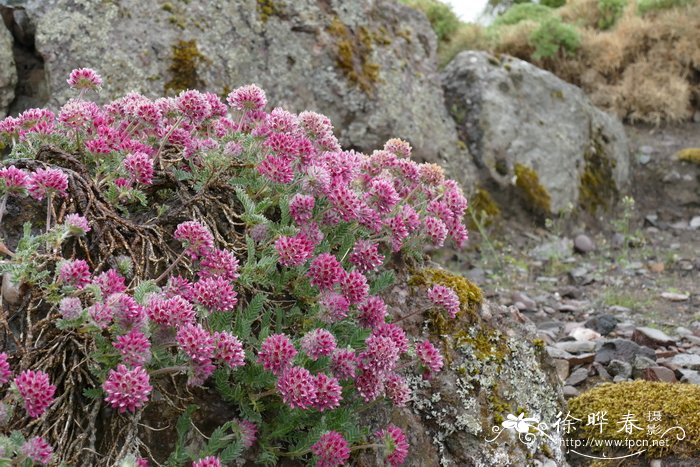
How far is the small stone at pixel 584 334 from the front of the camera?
561 centimetres

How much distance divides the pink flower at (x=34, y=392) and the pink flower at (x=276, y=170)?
1208mm

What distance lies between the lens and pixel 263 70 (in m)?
7.34

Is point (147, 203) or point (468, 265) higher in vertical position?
point (147, 203)

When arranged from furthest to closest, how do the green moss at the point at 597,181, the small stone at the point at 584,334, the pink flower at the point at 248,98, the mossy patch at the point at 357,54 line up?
the green moss at the point at 597,181
the mossy patch at the point at 357,54
the small stone at the point at 584,334
the pink flower at the point at 248,98

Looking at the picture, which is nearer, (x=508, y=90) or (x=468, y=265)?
(x=468, y=265)

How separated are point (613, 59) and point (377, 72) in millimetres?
6317

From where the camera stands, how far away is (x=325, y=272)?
2688 millimetres

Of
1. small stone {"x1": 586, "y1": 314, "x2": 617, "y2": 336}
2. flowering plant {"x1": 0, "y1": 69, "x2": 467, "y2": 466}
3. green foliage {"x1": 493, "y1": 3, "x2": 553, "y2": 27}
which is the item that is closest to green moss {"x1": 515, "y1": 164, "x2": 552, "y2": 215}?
small stone {"x1": 586, "y1": 314, "x2": 617, "y2": 336}

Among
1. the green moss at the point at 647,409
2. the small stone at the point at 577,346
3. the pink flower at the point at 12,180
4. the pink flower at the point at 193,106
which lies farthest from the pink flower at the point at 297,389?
the small stone at the point at 577,346

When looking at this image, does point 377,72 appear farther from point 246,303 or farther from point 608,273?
Result: point 246,303

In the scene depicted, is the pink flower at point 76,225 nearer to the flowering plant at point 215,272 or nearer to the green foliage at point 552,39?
the flowering plant at point 215,272

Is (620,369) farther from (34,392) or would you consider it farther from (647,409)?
(34,392)

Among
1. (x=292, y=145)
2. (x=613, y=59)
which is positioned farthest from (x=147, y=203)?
(x=613, y=59)

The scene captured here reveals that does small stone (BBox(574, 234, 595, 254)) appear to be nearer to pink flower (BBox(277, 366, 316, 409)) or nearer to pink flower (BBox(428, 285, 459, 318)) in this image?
pink flower (BBox(428, 285, 459, 318))
